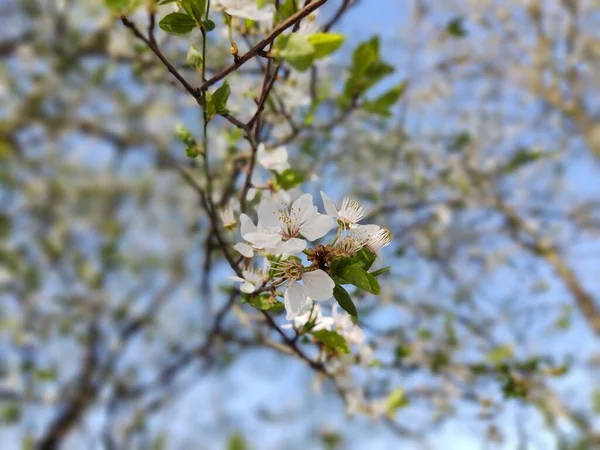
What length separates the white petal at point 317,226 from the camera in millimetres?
540

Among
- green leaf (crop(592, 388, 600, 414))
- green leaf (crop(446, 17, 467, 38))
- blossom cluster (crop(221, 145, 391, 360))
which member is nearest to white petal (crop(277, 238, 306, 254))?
blossom cluster (crop(221, 145, 391, 360))

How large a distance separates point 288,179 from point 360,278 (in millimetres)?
357

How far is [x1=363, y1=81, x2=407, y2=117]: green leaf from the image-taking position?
37.0 inches

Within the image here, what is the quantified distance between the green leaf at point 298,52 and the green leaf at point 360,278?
22 centimetres

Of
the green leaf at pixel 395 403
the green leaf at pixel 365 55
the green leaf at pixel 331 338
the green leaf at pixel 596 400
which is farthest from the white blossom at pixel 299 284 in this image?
the green leaf at pixel 596 400

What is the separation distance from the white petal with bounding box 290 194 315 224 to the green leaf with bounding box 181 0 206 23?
0.80 ft

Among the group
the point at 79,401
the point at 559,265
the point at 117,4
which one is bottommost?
the point at 117,4

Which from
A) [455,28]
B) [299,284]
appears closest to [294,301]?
[299,284]

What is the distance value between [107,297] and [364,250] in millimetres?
3132

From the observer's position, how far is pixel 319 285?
0.53 metres

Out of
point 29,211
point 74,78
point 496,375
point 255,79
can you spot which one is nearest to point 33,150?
point 29,211

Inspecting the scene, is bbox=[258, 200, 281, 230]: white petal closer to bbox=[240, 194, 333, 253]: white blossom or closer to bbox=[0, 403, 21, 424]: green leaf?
bbox=[240, 194, 333, 253]: white blossom

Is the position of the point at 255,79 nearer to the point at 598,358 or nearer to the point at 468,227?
the point at 468,227

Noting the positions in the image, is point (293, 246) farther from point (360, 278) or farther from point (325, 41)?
point (325, 41)
